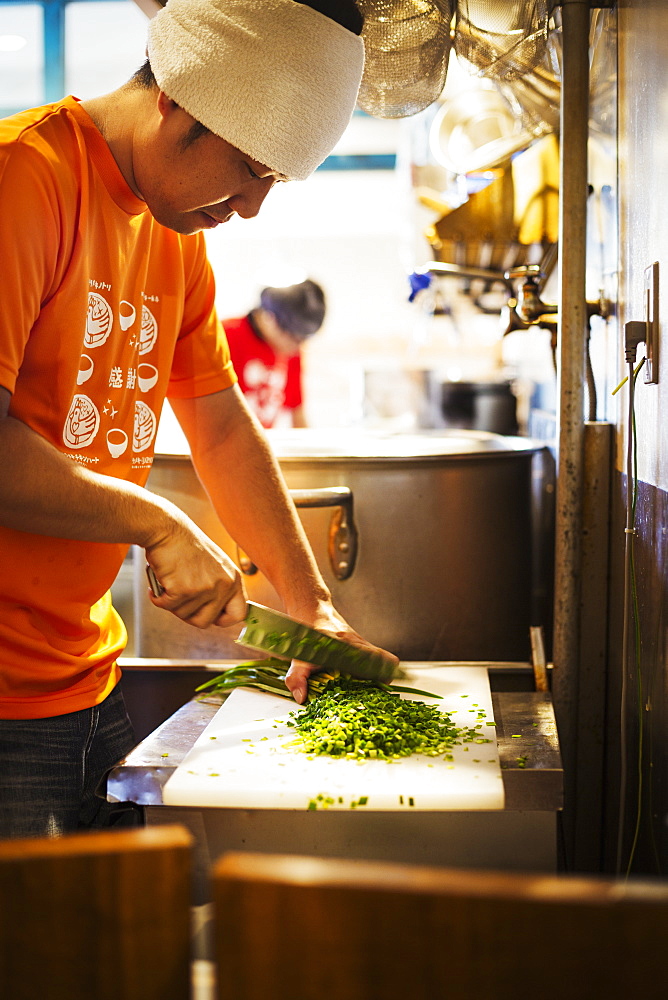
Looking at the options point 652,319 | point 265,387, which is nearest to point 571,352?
point 652,319

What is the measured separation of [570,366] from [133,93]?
0.74 metres

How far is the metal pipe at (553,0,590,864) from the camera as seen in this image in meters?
1.38

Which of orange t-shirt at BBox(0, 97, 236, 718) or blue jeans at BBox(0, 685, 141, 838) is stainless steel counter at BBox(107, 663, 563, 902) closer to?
blue jeans at BBox(0, 685, 141, 838)

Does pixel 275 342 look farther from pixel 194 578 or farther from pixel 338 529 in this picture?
pixel 194 578

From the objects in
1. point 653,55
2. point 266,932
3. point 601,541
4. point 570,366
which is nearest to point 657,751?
point 601,541

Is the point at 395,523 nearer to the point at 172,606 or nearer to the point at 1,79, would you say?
the point at 172,606

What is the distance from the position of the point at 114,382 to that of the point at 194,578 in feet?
1.01

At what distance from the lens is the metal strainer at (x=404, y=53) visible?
1.46 m

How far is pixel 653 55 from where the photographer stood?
1.11 m

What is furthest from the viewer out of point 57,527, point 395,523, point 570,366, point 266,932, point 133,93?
point 395,523

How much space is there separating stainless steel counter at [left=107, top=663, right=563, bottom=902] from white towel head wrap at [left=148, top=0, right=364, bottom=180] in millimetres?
748

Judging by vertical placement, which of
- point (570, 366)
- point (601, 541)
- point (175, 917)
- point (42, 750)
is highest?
point (570, 366)

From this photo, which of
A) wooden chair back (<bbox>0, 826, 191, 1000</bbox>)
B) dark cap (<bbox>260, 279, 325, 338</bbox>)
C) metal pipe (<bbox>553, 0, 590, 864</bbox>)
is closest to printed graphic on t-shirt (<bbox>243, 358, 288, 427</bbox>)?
dark cap (<bbox>260, 279, 325, 338</bbox>)

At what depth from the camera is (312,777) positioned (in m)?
0.96
